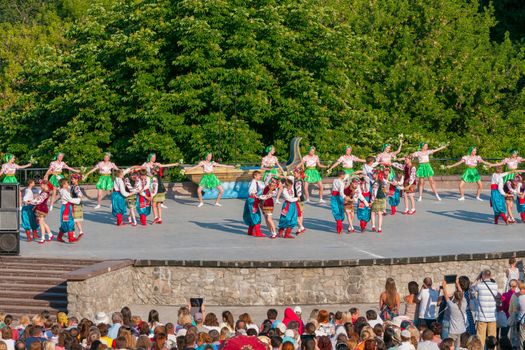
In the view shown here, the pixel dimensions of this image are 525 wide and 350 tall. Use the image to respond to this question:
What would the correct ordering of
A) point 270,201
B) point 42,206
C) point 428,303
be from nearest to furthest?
point 428,303 → point 42,206 → point 270,201

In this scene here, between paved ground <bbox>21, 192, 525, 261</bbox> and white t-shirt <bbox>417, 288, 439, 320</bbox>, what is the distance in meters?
5.68

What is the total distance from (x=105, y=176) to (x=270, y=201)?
6.93 metres

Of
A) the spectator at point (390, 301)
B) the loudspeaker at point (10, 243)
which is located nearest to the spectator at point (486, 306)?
the spectator at point (390, 301)

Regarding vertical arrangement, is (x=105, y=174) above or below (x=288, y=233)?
above

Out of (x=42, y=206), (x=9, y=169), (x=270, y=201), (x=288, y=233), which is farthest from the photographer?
(x=9, y=169)

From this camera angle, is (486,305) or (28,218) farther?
(28,218)

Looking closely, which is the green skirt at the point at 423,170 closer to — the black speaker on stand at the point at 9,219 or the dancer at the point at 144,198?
the dancer at the point at 144,198

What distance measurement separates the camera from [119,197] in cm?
3294

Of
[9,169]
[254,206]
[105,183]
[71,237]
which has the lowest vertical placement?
[71,237]

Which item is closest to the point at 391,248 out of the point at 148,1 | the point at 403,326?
the point at 403,326

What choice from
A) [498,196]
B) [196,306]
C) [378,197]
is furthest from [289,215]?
[196,306]

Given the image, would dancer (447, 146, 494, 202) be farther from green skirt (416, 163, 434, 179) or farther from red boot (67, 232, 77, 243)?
red boot (67, 232, 77, 243)

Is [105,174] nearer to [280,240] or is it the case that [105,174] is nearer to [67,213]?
[67,213]

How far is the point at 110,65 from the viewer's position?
4475 centimetres
